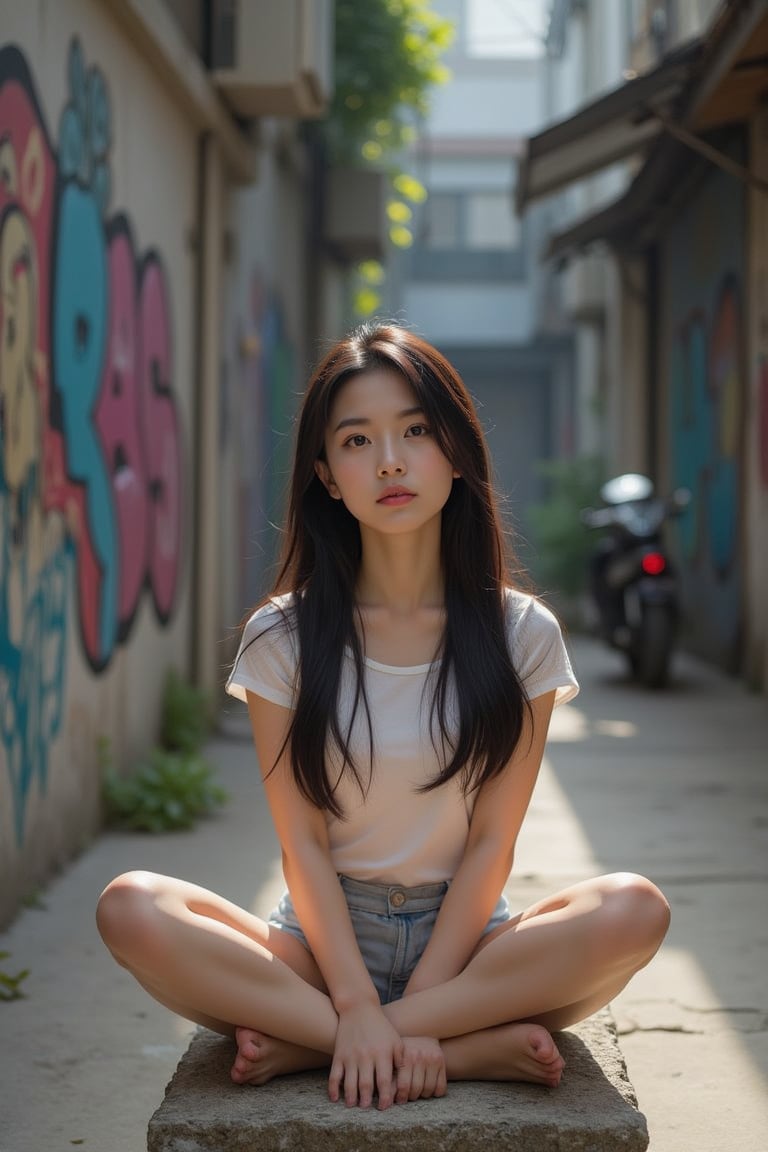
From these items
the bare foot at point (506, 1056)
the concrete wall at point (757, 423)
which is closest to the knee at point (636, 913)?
the bare foot at point (506, 1056)

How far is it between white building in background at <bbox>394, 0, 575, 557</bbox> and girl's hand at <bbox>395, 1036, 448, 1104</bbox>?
65.3 feet

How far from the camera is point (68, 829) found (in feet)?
14.8

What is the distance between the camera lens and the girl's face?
2.50 m

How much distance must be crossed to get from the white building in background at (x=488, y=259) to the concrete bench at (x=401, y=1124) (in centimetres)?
1996

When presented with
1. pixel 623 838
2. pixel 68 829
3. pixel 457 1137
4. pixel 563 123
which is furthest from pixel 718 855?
pixel 563 123

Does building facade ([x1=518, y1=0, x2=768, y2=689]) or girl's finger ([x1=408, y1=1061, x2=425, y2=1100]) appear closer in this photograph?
girl's finger ([x1=408, y1=1061, x2=425, y2=1100])

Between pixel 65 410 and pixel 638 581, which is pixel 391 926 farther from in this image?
pixel 638 581

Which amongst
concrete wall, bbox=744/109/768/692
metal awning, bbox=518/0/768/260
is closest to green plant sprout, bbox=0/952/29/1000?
metal awning, bbox=518/0/768/260

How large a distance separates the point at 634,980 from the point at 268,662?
4.62ft

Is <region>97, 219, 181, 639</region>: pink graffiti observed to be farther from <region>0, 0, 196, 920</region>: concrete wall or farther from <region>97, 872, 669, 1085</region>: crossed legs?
<region>97, 872, 669, 1085</region>: crossed legs

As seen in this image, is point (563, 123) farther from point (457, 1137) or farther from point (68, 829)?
point (457, 1137)

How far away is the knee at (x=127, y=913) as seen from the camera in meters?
2.29

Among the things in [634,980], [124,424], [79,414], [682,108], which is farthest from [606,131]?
[634,980]

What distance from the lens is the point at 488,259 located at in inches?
918
